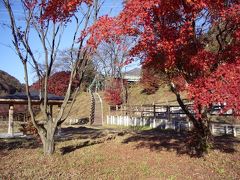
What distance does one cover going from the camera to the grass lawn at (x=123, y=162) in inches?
377

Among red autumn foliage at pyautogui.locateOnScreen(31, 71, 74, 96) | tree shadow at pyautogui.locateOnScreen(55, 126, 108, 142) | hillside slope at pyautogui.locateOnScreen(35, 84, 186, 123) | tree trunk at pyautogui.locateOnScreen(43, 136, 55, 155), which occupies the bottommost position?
tree shadow at pyautogui.locateOnScreen(55, 126, 108, 142)

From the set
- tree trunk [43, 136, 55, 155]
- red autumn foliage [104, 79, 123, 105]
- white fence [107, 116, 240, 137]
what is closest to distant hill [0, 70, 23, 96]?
red autumn foliage [104, 79, 123, 105]

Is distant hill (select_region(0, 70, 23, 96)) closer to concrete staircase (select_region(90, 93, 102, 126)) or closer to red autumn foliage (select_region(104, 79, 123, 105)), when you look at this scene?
concrete staircase (select_region(90, 93, 102, 126))

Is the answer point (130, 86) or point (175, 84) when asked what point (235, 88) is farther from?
point (130, 86)

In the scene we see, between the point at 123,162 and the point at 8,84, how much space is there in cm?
5243

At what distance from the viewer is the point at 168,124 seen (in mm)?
21922

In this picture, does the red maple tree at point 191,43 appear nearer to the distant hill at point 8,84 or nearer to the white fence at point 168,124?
the white fence at point 168,124

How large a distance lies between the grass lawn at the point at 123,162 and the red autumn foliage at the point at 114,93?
1127 inches

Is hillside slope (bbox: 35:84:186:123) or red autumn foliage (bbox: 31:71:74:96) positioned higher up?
red autumn foliage (bbox: 31:71:74:96)

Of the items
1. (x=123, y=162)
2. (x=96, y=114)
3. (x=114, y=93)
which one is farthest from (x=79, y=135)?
(x=114, y=93)

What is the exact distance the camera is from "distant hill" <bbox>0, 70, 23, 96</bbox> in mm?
56231

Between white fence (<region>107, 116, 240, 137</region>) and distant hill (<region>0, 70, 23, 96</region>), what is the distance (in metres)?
30.1

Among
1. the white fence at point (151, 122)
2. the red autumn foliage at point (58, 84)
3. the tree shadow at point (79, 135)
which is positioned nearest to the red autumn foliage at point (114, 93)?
the red autumn foliage at point (58, 84)

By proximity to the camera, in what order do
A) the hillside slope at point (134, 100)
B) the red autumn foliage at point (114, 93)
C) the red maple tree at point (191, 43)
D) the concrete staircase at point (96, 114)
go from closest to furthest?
the red maple tree at point (191, 43)
the concrete staircase at point (96, 114)
the hillside slope at point (134, 100)
the red autumn foliage at point (114, 93)
